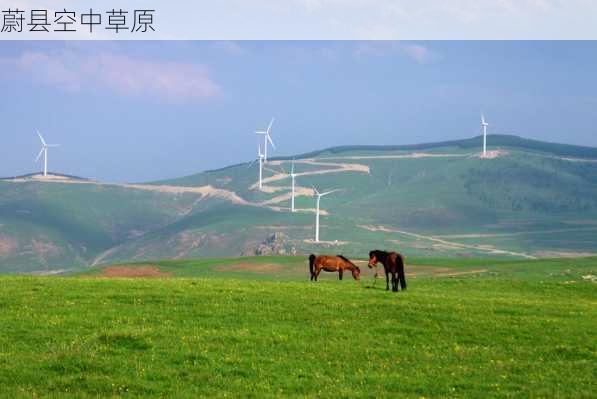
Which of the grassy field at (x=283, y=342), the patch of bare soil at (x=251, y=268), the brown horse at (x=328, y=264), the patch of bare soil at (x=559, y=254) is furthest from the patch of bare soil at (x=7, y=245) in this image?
the grassy field at (x=283, y=342)

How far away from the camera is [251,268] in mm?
86438

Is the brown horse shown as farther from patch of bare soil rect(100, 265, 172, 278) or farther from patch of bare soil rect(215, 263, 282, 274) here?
patch of bare soil rect(215, 263, 282, 274)

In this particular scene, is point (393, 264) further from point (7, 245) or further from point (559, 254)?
point (7, 245)

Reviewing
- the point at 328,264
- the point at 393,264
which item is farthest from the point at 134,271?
the point at 393,264


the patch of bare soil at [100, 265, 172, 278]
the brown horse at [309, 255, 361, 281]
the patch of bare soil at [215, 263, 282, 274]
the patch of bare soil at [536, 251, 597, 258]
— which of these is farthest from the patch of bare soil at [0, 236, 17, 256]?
the brown horse at [309, 255, 361, 281]

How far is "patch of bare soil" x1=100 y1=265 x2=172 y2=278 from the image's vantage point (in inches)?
A: 3004

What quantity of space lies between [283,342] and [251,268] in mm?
62636

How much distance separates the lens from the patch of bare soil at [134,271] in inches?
3004

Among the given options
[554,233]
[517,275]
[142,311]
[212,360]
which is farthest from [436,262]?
[554,233]

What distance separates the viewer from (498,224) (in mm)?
197250

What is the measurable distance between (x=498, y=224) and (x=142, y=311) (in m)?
175

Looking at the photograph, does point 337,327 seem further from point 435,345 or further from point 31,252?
point 31,252

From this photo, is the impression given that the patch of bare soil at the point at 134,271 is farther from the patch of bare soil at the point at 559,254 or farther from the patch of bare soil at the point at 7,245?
the patch of bare soil at the point at 7,245

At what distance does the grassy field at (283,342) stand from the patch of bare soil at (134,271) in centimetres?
4034
